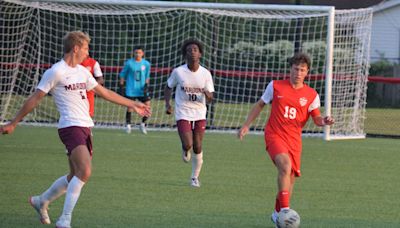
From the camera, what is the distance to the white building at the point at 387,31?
42.5 meters

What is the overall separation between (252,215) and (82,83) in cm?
240

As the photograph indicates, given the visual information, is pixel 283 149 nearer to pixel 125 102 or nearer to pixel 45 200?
pixel 125 102

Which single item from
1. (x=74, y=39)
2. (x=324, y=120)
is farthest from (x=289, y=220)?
(x=74, y=39)

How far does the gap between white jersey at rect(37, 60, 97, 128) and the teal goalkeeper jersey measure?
38.5ft

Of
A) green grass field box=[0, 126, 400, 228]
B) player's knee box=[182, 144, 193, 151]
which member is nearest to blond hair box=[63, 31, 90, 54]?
green grass field box=[0, 126, 400, 228]

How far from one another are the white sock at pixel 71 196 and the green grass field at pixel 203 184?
380 mm

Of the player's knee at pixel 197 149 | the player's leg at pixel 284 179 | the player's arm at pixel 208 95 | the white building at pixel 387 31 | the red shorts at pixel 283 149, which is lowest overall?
the player's knee at pixel 197 149

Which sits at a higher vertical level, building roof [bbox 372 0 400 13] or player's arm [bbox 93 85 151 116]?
building roof [bbox 372 0 400 13]

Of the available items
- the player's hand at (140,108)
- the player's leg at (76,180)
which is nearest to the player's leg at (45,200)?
the player's leg at (76,180)

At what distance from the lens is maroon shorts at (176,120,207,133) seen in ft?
42.8

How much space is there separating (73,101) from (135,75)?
11.9 meters

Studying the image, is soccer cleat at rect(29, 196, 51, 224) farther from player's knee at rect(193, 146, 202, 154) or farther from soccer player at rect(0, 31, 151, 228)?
player's knee at rect(193, 146, 202, 154)

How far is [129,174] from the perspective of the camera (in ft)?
44.7

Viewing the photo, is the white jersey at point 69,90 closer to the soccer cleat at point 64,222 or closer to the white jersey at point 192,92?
the soccer cleat at point 64,222
